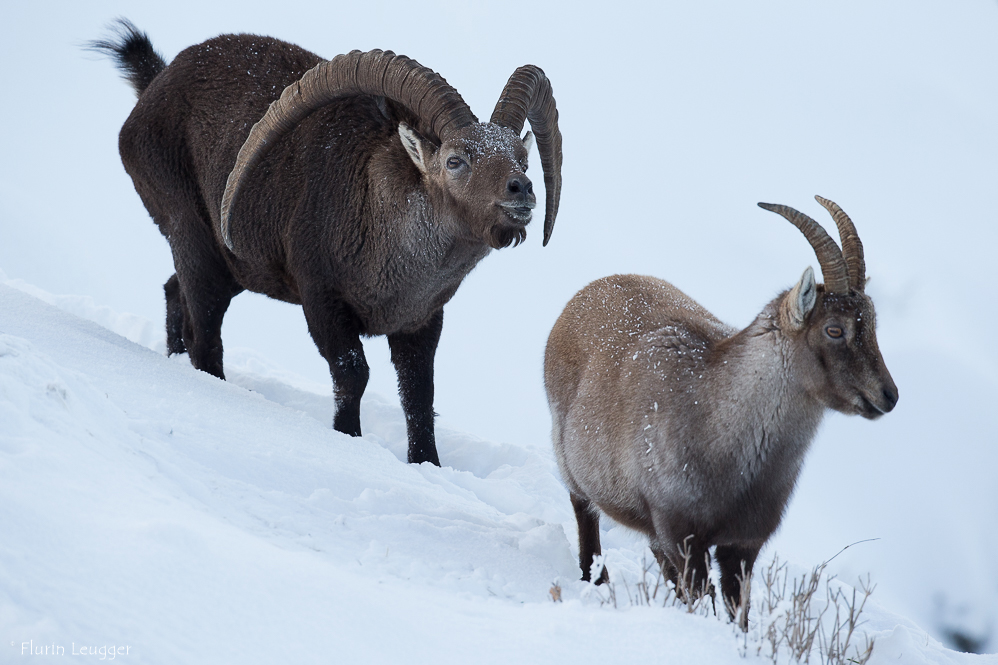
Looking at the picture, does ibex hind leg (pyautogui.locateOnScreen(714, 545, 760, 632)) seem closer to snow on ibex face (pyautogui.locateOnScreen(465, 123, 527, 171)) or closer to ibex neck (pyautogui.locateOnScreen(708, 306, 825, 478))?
ibex neck (pyautogui.locateOnScreen(708, 306, 825, 478))

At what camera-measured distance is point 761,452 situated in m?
5.19

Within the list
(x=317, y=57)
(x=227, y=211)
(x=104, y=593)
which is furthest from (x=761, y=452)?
(x=317, y=57)

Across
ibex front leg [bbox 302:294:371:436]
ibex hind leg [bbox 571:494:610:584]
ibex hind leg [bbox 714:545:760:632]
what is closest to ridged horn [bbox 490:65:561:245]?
ibex front leg [bbox 302:294:371:436]

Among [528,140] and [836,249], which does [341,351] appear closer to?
[528,140]

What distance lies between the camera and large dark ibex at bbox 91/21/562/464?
24.2ft

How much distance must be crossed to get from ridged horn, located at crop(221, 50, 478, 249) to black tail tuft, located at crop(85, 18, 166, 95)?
284 cm

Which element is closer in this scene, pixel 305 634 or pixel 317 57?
pixel 305 634

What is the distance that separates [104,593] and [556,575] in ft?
10.6

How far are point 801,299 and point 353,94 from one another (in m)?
4.31

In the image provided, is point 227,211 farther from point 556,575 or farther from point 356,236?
point 556,575

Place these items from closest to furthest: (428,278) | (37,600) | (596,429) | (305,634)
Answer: (37,600), (305,634), (596,429), (428,278)

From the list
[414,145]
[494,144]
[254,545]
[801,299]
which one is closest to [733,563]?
[801,299]

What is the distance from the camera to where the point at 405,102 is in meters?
7.58

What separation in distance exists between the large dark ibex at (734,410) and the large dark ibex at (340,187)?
6.23 ft
